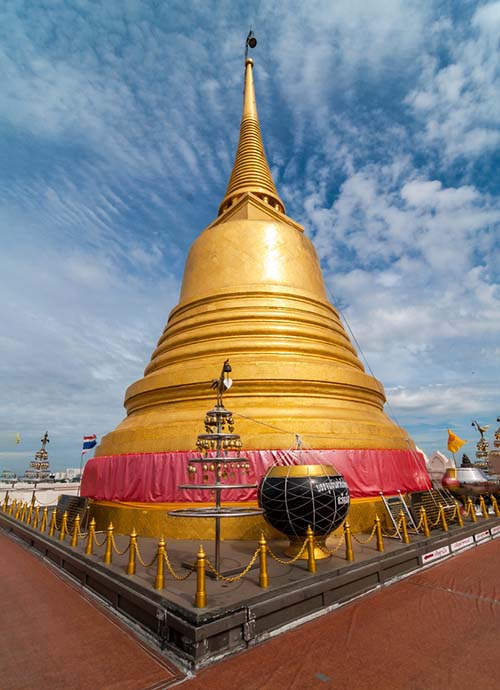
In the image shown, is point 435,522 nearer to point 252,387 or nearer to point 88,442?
point 252,387

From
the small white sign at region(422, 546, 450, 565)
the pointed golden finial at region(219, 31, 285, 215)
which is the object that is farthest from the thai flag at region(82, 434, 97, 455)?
the small white sign at region(422, 546, 450, 565)

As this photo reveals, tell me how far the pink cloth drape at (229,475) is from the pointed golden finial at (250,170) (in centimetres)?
1301

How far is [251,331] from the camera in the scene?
39.5ft

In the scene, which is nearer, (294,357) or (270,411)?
(270,411)

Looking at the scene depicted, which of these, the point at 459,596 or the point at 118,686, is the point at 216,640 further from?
the point at 459,596

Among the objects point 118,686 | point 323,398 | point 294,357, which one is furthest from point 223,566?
point 294,357

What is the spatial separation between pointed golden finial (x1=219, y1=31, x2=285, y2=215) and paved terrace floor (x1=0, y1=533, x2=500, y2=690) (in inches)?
652

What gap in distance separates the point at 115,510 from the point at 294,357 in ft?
20.1

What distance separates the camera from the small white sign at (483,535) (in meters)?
9.36

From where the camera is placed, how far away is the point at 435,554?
7863 mm

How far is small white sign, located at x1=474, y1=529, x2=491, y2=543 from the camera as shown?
369 inches

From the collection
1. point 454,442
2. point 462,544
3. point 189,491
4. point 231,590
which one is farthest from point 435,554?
point 454,442

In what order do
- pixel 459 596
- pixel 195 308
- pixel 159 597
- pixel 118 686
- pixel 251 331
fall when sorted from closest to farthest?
pixel 118 686 → pixel 159 597 → pixel 459 596 → pixel 251 331 → pixel 195 308

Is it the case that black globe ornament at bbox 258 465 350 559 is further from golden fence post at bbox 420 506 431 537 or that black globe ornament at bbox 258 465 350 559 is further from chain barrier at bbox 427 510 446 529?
chain barrier at bbox 427 510 446 529
